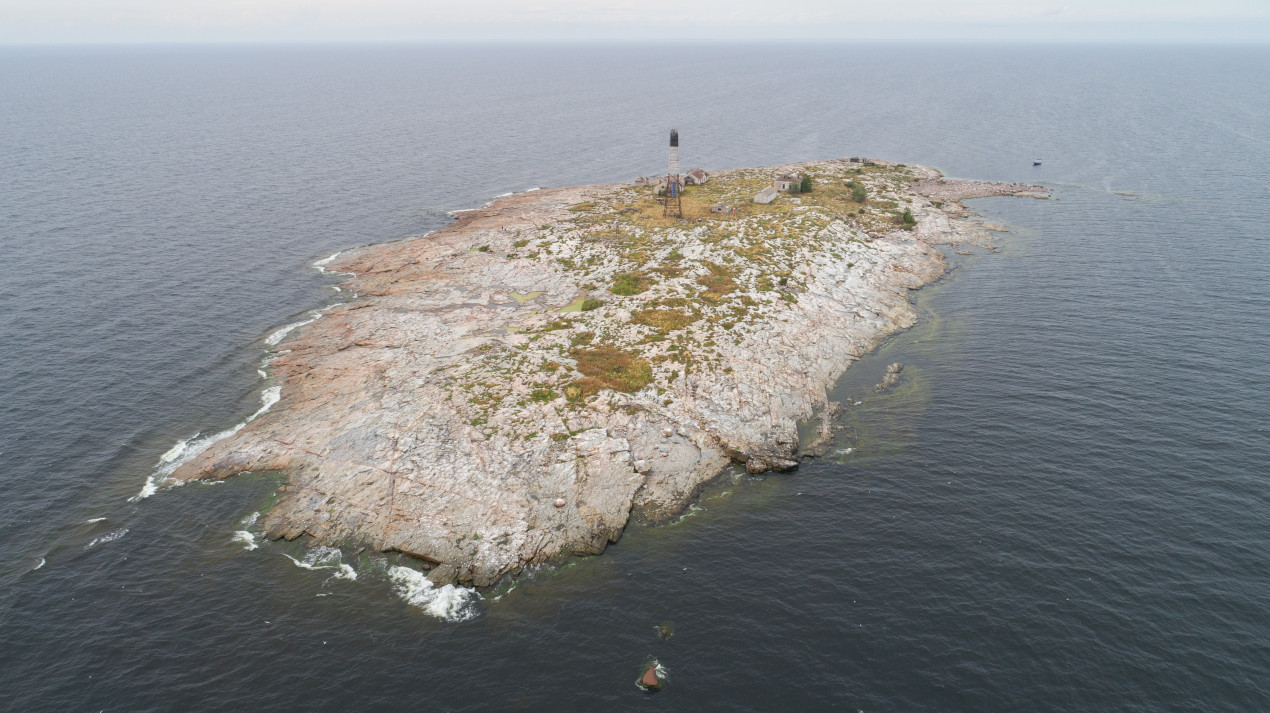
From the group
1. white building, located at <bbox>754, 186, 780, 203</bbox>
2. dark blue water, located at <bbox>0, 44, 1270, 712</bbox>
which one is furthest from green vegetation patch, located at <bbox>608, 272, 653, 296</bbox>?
white building, located at <bbox>754, 186, 780, 203</bbox>

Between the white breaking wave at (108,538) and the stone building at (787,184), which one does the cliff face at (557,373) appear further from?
the stone building at (787,184)

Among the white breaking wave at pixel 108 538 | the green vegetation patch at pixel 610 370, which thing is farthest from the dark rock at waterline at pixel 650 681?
the white breaking wave at pixel 108 538

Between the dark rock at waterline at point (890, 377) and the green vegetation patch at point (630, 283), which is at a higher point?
the green vegetation patch at point (630, 283)

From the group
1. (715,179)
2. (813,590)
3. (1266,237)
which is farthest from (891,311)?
(1266,237)

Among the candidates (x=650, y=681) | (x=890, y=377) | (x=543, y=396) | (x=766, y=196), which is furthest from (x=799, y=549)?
(x=766, y=196)

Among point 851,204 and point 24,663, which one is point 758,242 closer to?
point 851,204
